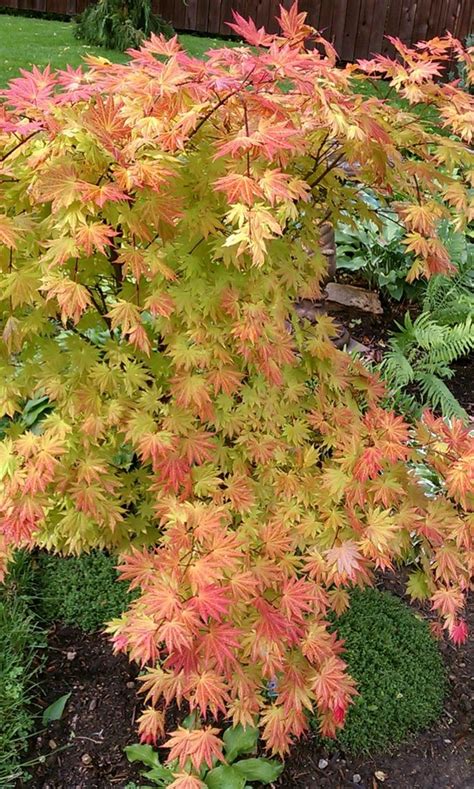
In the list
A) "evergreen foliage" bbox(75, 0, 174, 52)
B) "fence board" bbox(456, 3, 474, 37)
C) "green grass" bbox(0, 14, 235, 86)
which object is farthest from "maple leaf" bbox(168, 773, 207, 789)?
"fence board" bbox(456, 3, 474, 37)

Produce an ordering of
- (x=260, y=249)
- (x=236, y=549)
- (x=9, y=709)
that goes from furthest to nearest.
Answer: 1. (x=9, y=709)
2. (x=236, y=549)
3. (x=260, y=249)

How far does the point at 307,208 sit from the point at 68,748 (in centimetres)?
162

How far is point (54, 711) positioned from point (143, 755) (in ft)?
1.09

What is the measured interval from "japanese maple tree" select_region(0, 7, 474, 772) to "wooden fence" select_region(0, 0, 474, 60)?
9.20 m

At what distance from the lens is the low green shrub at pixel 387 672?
2186mm

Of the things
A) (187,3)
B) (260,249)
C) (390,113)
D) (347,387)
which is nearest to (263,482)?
(347,387)

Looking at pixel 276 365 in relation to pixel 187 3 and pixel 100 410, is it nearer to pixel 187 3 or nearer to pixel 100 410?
pixel 100 410

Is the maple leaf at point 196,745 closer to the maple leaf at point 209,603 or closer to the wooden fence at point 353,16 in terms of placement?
the maple leaf at point 209,603

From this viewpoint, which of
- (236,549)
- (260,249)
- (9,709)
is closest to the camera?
(260,249)

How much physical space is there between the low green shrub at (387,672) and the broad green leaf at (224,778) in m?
0.37

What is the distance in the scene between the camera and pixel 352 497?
5.78 feet

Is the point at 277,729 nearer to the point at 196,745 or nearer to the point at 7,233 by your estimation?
the point at 196,745

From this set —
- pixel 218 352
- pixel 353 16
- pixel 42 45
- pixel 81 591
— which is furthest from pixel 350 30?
pixel 218 352

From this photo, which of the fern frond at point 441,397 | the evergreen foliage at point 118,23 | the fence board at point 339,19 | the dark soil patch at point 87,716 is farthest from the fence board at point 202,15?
the dark soil patch at point 87,716
